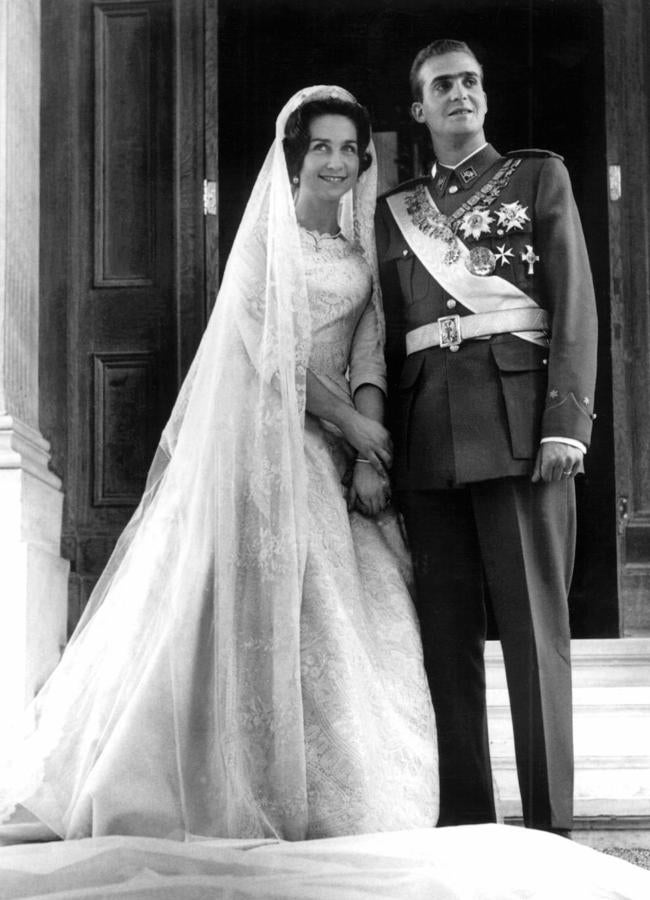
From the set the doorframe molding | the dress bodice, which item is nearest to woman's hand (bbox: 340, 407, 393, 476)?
the dress bodice

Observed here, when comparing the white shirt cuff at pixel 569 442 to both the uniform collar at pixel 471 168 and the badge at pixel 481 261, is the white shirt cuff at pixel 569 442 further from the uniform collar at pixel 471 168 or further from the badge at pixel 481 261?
the uniform collar at pixel 471 168

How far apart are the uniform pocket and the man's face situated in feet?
1.64

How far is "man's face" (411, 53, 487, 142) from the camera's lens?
9.66 feet

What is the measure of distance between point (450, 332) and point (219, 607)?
78 cm

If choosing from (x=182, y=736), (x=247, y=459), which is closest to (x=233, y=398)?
(x=247, y=459)

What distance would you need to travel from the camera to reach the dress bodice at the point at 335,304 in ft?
10.0

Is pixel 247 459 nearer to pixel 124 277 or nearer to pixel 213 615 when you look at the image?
pixel 213 615

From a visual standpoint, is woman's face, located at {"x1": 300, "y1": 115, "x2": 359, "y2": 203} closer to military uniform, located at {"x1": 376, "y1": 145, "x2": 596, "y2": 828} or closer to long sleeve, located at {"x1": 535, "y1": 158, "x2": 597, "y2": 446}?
military uniform, located at {"x1": 376, "y1": 145, "x2": 596, "y2": 828}

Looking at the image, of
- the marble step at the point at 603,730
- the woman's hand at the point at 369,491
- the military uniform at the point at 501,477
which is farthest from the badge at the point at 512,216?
the marble step at the point at 603,730

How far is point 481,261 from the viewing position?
114 inches

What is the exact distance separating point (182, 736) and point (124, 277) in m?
2.15

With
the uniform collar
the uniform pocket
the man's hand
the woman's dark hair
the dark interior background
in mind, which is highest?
the dark interior background

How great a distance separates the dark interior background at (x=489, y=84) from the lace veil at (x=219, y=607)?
199cm
